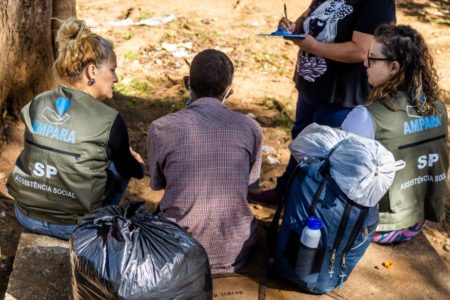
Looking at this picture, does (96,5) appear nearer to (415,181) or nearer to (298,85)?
(298,85)

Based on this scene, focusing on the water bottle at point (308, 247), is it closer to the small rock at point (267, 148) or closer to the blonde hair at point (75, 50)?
the blonde hair at point (75, 50)

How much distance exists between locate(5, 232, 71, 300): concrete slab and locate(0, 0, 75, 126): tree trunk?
5.47 ft

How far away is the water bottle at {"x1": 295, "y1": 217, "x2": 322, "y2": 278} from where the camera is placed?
2.83m

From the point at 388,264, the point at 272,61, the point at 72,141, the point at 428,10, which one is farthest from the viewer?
the point at 428,10

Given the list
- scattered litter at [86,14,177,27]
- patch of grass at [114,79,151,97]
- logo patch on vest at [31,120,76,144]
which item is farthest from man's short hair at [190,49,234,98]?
scattered litter at [86,14,177,27]

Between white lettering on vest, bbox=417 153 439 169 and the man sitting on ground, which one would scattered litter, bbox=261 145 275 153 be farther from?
the man sitting on ground

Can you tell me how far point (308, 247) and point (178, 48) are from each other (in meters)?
4.72

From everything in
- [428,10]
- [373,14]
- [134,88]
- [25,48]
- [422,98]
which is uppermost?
[373,14]

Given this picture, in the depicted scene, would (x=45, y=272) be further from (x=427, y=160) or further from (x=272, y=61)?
(x=272, y=61)

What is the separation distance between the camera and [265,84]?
650cm

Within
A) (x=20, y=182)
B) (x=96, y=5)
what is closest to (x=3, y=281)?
(x=20, y=182)

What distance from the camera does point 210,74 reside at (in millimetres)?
2896

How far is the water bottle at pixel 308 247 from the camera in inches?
Result: 111

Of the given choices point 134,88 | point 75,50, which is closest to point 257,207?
point 75,50
